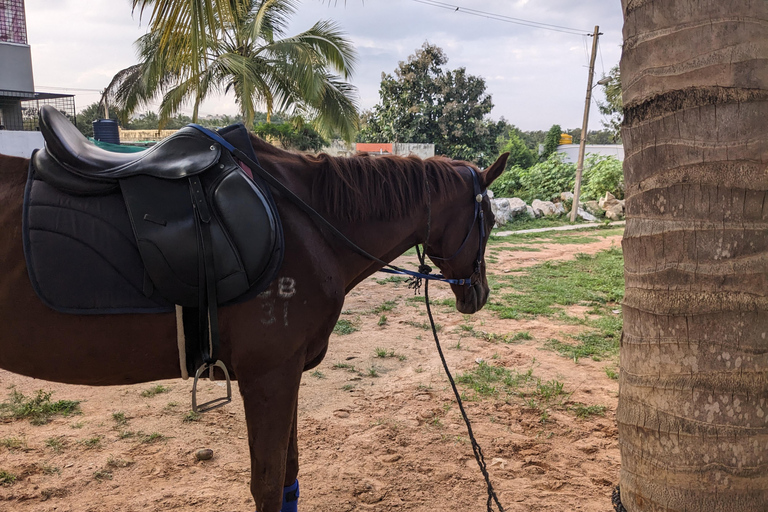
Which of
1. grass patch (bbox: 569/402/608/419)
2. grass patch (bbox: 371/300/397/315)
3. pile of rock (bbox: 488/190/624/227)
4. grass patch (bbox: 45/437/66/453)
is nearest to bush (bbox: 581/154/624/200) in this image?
pile of rock (bbox: 488/190/624/227)

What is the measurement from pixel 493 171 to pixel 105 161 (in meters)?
1.94

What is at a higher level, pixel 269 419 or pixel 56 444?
pixel 269 419

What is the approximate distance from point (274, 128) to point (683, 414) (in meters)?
22.2

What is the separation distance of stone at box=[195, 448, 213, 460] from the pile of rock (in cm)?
1520

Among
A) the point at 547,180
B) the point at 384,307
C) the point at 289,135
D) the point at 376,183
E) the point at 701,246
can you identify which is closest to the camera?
the point at 701,246

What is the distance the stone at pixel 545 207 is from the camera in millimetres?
18797

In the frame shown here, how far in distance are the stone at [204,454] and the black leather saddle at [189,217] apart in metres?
1.42

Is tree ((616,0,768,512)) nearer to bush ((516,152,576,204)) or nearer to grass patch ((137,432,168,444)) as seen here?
grass patch ((137,432,168,444))

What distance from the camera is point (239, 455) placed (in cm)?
323

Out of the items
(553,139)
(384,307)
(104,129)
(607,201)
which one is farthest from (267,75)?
(553,139)

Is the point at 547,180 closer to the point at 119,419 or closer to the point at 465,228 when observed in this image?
the point at 465,228

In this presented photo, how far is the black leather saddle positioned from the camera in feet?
6.27

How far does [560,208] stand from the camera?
62.8 feet

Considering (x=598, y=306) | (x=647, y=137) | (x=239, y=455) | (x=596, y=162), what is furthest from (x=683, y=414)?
(x=596, y=162)
